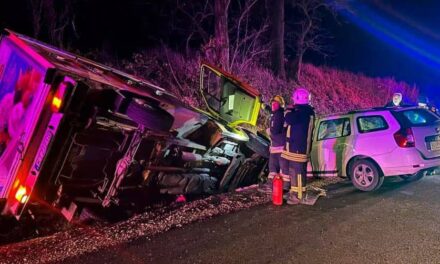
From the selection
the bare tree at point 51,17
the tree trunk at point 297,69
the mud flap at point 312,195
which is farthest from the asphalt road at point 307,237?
the tree trunk at point 297,69

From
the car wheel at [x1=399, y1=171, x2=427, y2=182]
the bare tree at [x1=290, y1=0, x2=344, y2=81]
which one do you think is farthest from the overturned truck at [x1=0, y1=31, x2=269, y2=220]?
the bare tree at [x1=290, y1=0, x2=344, y2=81]

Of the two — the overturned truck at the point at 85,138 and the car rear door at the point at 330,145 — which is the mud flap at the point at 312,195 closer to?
the car rear door at the point at 330,145

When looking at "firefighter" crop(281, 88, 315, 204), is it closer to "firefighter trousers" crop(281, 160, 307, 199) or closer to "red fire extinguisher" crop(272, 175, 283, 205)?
"firefighter trousers" crop(281, 160, 307, 199)

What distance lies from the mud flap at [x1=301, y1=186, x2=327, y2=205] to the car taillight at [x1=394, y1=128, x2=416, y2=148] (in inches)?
59.9

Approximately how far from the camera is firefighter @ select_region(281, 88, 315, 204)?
6188 millimetres

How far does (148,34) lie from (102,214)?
38.2ft

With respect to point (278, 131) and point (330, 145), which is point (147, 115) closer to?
point (278, 131)

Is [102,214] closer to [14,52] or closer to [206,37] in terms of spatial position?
[14,52]

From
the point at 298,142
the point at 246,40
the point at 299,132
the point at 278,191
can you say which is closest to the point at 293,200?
the point at 278,191

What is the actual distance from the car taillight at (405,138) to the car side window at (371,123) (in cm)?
28

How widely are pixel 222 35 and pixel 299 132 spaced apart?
6660mm

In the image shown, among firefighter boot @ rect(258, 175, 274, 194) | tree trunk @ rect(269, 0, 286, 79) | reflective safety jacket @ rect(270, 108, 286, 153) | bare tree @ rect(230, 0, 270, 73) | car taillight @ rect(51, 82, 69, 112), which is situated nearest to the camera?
car taillight @ rect(51, 82, 69, 112)

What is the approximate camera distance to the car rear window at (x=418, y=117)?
23.3 ft

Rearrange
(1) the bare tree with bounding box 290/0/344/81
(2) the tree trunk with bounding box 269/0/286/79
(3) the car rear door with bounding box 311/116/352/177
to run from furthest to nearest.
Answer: (1) the bare tree with bounding box 290/0/344/81 < (2) the tree trunk with bounding box 269/0/286/79 < (3) the car rear door with bounding box 311/116/352/177
